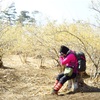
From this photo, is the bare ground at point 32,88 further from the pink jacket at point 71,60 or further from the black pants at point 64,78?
the pink jacket at point 71,60

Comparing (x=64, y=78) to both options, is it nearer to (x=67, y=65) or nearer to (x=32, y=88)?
(x=67, y=65)

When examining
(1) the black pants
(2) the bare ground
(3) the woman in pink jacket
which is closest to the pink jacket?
(3) the woman in pink jacket

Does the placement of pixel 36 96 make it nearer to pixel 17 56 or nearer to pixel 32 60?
pixel 32 60

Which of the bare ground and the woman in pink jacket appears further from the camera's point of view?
the woman in pink jacket

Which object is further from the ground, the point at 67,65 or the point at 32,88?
the point at 67,65

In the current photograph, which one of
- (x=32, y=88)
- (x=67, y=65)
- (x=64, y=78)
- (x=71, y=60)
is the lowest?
(x=32, y=88)

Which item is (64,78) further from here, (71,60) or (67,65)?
(71,60)

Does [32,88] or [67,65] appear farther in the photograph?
[32,88]

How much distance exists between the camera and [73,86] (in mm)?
10312

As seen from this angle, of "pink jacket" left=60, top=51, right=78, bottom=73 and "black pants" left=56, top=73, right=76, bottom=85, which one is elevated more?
"pink jacket" left=60, top=51, right=78, bottom=73

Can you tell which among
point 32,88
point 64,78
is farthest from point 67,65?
point 32,88

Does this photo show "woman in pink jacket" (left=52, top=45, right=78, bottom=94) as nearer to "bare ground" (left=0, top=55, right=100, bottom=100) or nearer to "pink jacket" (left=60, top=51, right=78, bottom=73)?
"pink jacket" (left=60, top=51, right=78, bottom=73)

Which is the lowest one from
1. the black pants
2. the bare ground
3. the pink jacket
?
the bare ground

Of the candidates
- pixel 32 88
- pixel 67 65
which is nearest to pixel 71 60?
pixel 67 65
